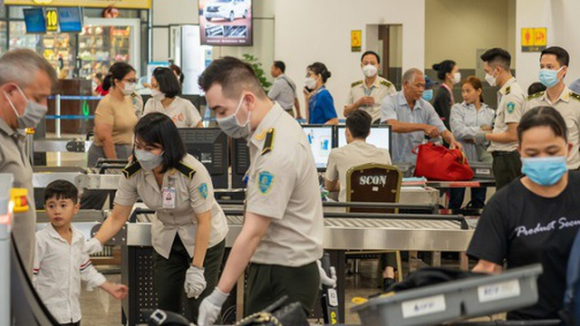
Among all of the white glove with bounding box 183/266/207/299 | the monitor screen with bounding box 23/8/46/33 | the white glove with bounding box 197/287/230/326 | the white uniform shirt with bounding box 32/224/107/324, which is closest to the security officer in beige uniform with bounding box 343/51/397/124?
the white glove with bounding box 183/266/207/299

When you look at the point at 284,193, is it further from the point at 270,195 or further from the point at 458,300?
the point at 458,300

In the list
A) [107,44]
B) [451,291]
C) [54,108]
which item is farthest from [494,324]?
[107,44]

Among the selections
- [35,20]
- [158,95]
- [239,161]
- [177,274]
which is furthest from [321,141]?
[35,20]

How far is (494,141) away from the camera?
9.16 m

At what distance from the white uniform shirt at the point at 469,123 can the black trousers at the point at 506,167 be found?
1.80 metres

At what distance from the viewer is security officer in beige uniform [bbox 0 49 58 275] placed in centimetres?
394

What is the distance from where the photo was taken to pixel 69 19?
22688 millimetres

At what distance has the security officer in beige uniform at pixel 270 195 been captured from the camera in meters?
4.00

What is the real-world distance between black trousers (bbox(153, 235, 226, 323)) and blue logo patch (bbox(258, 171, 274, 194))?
1.62 meters

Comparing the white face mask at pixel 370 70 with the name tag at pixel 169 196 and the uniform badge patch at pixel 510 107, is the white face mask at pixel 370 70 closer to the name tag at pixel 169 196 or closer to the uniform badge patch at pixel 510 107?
the uniform badge patch at pixel 510 107

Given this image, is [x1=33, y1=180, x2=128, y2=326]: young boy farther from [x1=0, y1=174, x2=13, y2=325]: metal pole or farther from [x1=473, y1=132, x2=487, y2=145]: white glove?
[x1=473, y1=132, x2=487, y2=145]: white glove

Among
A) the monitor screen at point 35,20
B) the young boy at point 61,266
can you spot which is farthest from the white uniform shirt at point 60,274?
the monitor screen at point 35,20

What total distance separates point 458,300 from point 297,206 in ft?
4.87

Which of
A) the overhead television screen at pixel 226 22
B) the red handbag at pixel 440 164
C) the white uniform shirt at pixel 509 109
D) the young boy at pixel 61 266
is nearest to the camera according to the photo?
the young boy at pixel 61 266
